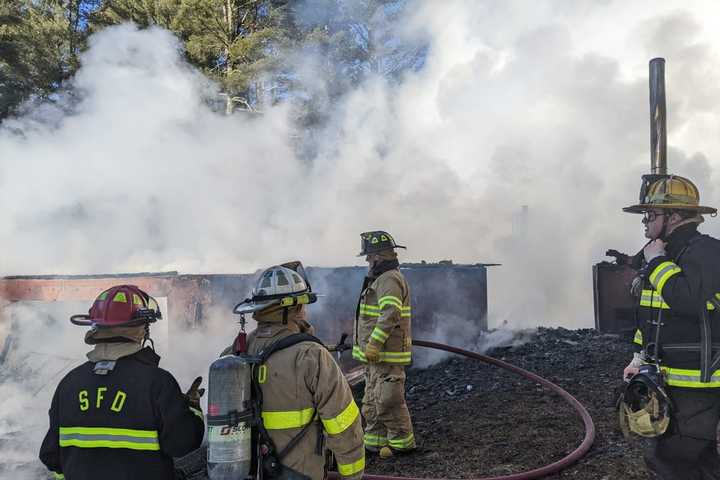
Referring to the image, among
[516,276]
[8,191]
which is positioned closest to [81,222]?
[8,191]

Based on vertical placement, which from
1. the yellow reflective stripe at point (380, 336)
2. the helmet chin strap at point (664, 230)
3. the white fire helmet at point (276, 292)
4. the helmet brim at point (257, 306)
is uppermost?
the helmet chin strap at point (664, 230)

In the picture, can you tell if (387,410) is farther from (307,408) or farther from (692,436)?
(307,408)

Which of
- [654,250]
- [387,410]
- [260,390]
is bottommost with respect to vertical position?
[387,410]

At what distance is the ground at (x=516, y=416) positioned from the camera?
4.29m

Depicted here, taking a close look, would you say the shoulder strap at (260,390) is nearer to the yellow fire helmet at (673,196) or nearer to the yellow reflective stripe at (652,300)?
the yellow reflective stripe at (652,300)

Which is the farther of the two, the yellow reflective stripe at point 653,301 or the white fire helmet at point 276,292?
the yellow reflective stripe at point 653,301

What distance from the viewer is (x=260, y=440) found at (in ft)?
7.61

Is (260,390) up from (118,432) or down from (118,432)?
up

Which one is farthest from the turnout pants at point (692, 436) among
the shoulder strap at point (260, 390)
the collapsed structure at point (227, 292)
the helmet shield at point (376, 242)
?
the collapsed structure at point (227, 292)

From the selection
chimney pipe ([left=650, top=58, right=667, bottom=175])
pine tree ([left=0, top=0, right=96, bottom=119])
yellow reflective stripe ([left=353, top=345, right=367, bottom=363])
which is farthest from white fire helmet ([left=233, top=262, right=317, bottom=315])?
pine tree ([left=0, top=0, right=96, bottom=119])

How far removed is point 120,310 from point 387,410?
2749mm

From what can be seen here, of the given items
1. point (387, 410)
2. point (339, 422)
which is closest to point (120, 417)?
point (339, 422)

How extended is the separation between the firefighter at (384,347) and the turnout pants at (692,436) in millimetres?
2065

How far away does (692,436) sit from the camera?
2896mm
